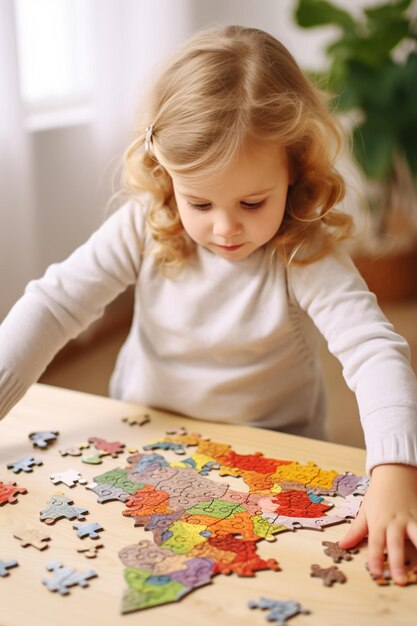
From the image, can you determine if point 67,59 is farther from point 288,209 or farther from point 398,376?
point 398,376

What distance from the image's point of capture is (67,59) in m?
2.98

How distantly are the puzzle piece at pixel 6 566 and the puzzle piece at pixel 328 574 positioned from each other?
33 cm

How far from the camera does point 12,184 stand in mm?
2621

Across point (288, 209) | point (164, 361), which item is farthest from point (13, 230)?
point (288, 209)

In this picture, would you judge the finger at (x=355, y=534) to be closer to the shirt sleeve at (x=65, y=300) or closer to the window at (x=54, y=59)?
the shirt sleeve at (x=65, y=300)

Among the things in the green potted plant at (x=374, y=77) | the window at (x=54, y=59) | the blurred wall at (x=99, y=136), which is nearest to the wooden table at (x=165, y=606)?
the blurred wall at (x=99, y=136)

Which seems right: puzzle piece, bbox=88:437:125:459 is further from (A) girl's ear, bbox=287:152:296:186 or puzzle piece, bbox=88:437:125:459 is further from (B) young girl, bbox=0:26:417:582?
(A) girl's ear, bbox=287:152:296:186

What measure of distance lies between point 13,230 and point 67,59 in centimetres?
75

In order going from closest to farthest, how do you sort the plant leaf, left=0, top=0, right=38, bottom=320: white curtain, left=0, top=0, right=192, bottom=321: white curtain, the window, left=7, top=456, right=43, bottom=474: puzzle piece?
1. left=7, top=456, right=43, bottom=474: puzzle piece
2. left=0, top=0, right=38, bottom=320: white curtain
3. left=0, top=0, right=192, bottom=321: white curtain
4. the window
5. the plant leaf

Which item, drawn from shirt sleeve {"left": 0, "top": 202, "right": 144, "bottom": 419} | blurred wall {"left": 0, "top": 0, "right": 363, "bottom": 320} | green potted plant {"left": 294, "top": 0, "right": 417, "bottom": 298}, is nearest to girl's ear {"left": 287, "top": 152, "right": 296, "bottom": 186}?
shirt sleeve {"left": 0, "top": 202, "right": 144, "bottom": 419}

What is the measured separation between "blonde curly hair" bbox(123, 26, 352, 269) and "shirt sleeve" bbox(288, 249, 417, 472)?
0.05 meters

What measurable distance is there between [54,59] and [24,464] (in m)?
2.13

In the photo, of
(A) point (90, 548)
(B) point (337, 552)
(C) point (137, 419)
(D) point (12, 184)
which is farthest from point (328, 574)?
(D) point (12, 184)

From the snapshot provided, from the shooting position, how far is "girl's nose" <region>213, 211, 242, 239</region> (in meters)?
1.17
